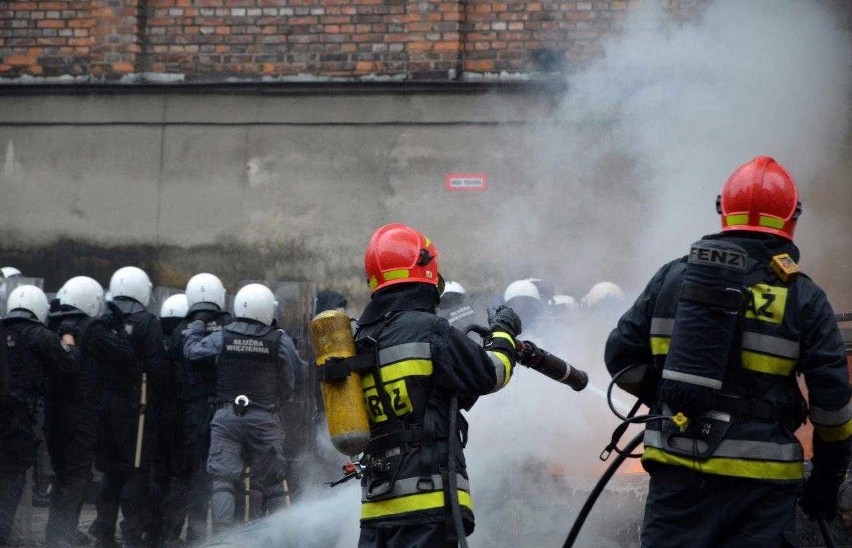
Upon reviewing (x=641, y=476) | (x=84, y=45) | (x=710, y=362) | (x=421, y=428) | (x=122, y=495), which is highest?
(x=84, y=45)

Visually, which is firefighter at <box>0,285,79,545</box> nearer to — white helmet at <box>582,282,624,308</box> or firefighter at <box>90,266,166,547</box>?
firefighter at <box>90,266,166,547</box>

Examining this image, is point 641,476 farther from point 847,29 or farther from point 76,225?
point 76,225

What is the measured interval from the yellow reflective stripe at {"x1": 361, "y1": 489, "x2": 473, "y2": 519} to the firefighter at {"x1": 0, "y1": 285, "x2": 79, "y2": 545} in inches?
168

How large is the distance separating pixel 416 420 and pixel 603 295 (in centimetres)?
558

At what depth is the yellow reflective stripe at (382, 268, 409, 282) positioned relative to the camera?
4.61 meters

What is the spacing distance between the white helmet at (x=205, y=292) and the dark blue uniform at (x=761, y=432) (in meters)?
6.04

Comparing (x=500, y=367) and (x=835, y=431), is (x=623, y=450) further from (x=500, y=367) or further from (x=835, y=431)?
(x=835, y=431)

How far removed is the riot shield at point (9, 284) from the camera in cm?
1048

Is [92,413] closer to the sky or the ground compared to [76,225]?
closer to the ground

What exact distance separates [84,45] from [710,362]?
9077 mm

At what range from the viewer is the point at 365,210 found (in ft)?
36.7

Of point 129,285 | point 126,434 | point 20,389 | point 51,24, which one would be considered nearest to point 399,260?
point 126,434

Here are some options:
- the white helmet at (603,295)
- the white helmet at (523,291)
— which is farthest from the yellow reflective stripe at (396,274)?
the white helmet at (603,295)

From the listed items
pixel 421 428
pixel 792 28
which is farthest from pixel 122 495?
pixel 792 28
